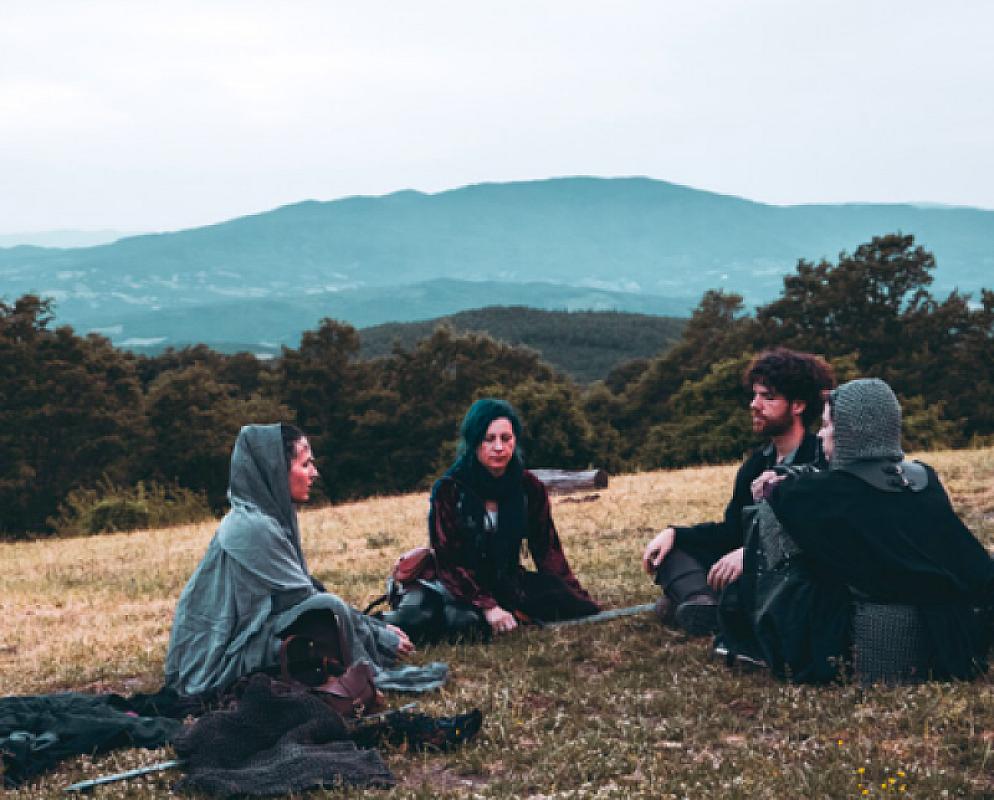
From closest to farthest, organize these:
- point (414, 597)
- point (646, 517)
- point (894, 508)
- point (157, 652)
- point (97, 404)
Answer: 1. point (894, 508)
2. point (414, 597)
3. point (157, 652)
4. point (646, 517)
5. point (97, 404)

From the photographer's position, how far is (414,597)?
823 centimetres

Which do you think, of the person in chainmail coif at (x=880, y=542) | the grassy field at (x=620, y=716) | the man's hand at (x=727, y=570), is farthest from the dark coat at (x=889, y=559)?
the man's hand at (x=727, y=570)

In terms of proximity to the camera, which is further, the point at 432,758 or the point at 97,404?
the point at 97,404

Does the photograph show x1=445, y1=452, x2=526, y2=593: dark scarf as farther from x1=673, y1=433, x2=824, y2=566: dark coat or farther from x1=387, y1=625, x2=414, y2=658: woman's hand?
x1=673, y1=433, x2=824, y2=566: dark coat

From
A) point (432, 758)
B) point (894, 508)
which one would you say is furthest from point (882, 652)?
point (432, 758)

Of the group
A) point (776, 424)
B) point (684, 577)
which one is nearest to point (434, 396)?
point (684, 577)

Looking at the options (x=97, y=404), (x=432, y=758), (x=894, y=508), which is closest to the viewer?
(x=432, y=758)

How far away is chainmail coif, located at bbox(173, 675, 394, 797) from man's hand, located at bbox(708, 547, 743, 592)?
9.32 ft

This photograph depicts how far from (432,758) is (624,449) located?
4852 centimetres

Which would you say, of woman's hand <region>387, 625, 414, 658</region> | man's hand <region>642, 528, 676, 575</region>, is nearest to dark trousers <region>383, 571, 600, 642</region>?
woman's hand <region>387, 625, 414, 658</region>

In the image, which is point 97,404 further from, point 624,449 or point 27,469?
point 624,449


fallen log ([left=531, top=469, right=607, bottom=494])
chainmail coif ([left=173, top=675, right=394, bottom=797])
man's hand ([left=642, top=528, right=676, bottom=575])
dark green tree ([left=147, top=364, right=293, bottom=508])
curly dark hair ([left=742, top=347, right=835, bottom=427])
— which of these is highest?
curly dark hair ([left=742, top=347, right=835, bottom=427])

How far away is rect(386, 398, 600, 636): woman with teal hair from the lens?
8195mm

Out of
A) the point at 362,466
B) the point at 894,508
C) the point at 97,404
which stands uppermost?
the point at 894,508
